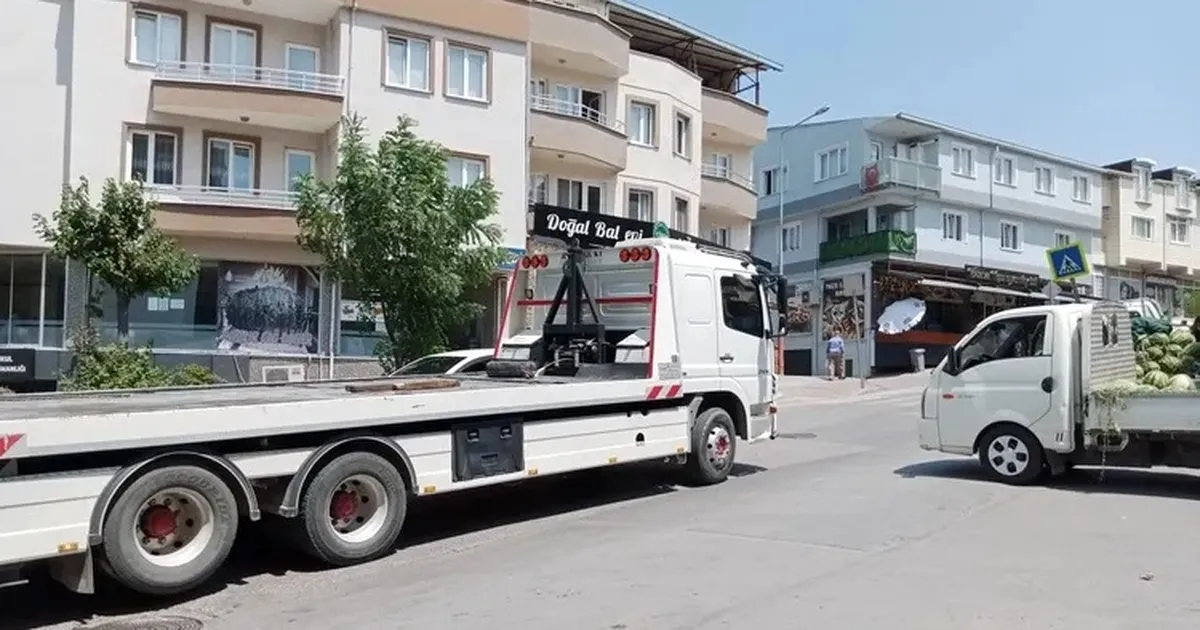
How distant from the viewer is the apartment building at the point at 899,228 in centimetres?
4219

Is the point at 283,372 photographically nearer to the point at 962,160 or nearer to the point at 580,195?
the point at 580,195

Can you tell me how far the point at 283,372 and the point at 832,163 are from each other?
29930mm

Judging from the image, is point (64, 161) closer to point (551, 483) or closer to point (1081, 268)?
point (551, 483)

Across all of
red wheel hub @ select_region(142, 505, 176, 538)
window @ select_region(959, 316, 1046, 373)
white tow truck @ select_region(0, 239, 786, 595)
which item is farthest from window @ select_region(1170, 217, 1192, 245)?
red wheel hub @ select_region(142, 505, 176, 538)

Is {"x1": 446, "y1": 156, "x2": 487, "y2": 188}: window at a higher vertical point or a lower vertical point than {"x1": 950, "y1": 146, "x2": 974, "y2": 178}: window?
lower

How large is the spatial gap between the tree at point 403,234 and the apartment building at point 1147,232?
1788 inches

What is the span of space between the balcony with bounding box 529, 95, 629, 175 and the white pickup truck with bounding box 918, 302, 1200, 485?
55.4 ft

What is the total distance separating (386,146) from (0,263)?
10828mm

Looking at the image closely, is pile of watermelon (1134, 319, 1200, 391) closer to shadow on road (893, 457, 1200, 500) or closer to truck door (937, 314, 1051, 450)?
truck door (937, 314, 1051, 450)

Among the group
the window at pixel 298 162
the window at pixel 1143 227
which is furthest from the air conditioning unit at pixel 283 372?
the window at pixel 1143 227

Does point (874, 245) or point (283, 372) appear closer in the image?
point (283, 372)

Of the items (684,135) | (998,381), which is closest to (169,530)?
(998,381)

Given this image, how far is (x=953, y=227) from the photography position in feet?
149

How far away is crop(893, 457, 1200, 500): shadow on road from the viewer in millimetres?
11477
